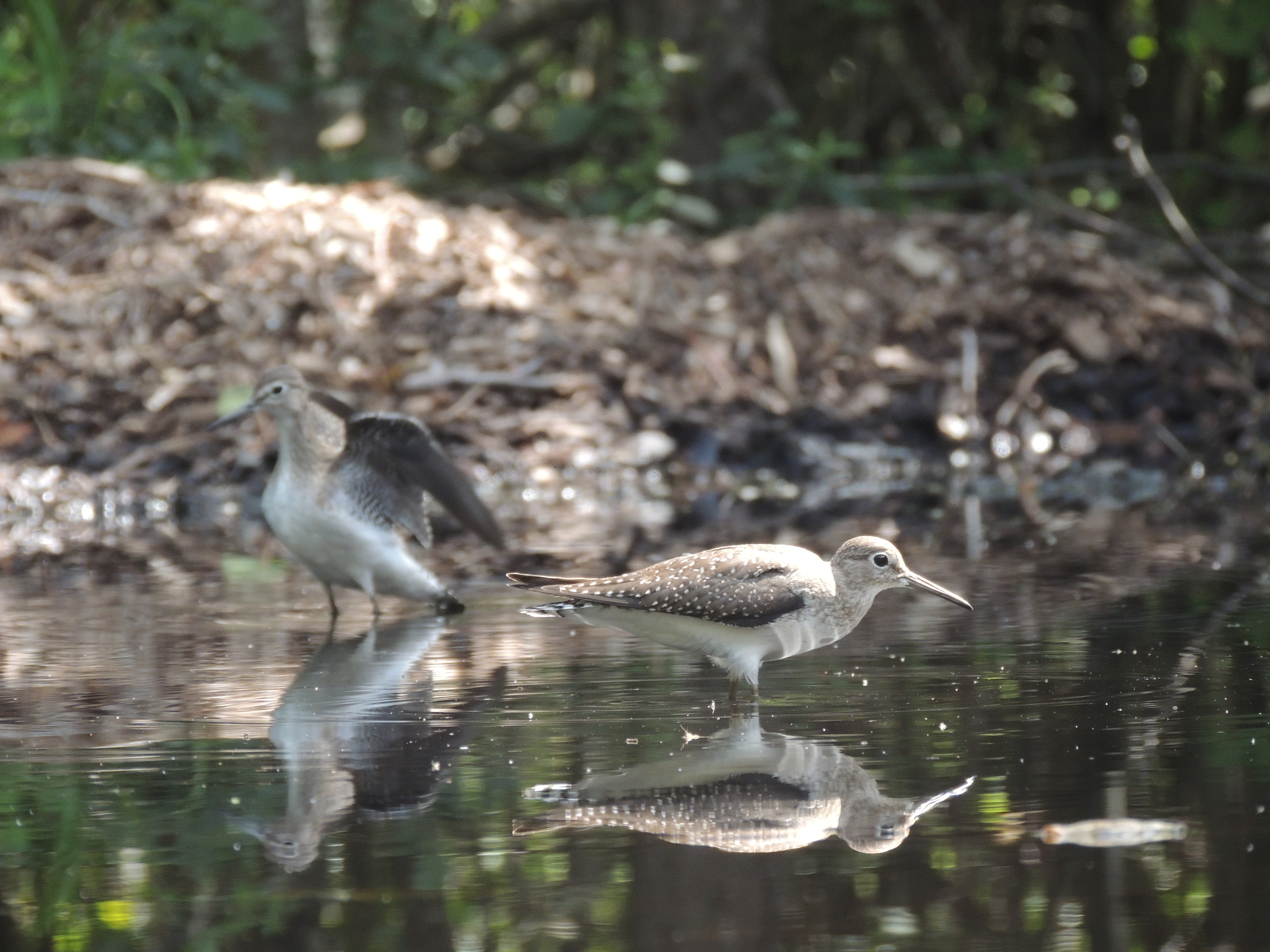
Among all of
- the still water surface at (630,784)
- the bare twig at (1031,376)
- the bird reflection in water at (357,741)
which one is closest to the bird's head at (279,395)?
the still water surface at (630,784)

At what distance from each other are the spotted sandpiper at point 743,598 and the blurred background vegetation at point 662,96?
25.5 feet

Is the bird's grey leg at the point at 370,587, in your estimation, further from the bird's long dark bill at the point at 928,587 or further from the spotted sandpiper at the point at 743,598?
the bird's long dark bill at the point at 928,587

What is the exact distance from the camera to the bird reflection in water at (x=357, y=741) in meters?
3.80

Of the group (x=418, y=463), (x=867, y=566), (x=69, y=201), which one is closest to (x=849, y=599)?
(x=867, y=566)

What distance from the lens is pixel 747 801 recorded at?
3891mm

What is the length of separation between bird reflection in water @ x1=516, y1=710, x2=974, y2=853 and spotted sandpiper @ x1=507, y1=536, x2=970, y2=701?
0.67 metres

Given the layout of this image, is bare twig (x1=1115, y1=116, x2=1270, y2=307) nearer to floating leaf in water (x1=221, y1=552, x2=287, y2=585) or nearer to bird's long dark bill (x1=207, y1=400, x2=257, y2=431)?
bird's long dark bill (x1=207, y1=400, x2=257, y2=431)

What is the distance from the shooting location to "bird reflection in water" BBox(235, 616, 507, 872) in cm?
380

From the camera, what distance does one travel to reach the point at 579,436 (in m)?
10.4

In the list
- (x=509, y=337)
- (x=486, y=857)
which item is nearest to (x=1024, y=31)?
(x=509, y=337)

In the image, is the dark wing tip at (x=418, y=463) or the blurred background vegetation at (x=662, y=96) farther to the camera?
the blurred background vegetation at (x=662, y=96)

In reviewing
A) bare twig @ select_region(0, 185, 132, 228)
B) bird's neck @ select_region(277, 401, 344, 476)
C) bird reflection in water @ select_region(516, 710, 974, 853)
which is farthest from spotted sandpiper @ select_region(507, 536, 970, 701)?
bare twig @ select_region(0, 185, 132, 228)

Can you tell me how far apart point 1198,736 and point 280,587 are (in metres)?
4.35

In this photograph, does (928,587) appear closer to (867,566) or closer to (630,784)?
(867,566)
